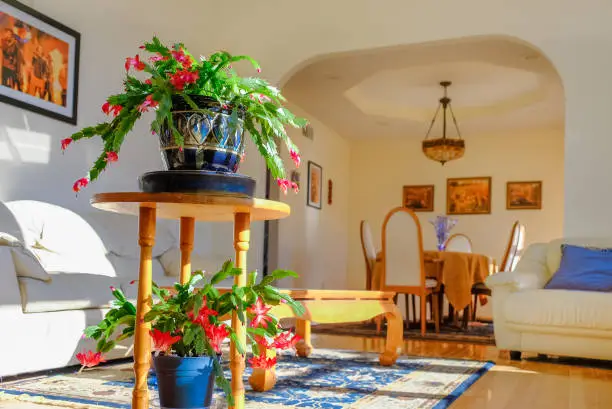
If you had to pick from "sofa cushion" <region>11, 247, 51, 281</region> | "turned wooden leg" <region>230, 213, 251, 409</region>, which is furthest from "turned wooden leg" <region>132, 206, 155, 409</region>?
"sofa cushion" <region>11, 247, 51, 281</region>

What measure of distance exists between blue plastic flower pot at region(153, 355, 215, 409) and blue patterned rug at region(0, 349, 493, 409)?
61 cm

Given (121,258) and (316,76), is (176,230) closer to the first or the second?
(121,258)

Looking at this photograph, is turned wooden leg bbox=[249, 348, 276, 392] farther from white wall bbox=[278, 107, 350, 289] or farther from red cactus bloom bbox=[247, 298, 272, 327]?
white wall bbox=[278, 107, 350, 289]

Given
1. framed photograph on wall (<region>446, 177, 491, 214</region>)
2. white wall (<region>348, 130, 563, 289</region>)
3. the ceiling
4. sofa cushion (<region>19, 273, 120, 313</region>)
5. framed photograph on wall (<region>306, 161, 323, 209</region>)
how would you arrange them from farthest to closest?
framed photograph on wall (<region>446, 177, 491, 214</region>) < white wall (<region>348, 130, 563, 289</region>) < framed photograph on wall (<region>306, 161, 323, 209</region>) < the ceiling < sofa cushion (<region>19, 273, 120, 313</region>)

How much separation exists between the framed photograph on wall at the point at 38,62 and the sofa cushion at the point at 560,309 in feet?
10.2

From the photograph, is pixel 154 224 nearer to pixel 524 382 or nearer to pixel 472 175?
pixel 524 382

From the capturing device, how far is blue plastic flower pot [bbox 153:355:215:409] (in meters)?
1.76

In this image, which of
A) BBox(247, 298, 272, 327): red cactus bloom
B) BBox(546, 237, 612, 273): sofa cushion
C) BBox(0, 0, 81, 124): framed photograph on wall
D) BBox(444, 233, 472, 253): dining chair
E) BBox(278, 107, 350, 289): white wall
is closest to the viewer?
BBox(247, 298, 272, 327): red cactus bloom

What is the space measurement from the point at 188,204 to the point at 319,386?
142cm

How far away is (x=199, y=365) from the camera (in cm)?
178

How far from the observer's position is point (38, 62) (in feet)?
13.3

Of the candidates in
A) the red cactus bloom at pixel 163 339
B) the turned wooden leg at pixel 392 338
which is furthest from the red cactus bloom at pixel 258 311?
the turned wooden leg at pixel 392 338

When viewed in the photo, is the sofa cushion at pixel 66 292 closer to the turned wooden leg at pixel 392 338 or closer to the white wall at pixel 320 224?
the turned wooden leg at pixel 392 338

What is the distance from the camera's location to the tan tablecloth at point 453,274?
239 inches
